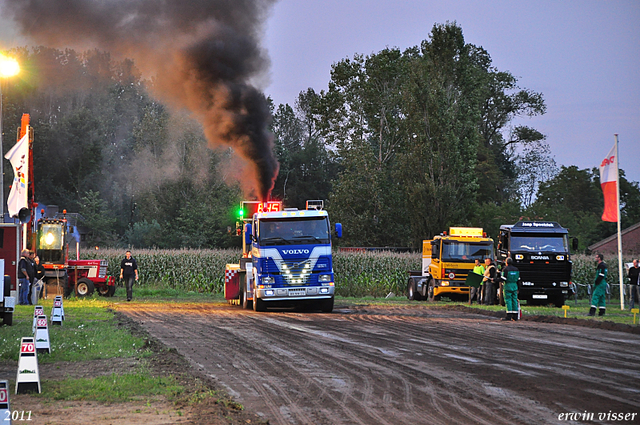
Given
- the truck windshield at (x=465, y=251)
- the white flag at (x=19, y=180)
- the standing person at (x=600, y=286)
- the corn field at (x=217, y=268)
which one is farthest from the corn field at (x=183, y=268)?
the standing person at (x=600, y=286)

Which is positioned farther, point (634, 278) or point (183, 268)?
point (183, 268)

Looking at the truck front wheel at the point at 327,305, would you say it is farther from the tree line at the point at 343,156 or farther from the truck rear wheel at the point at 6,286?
the tree line at the point at 343,156

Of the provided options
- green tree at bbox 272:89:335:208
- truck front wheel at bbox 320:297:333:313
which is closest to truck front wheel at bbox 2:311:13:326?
truck front wheel at bbox 320:297:333:313

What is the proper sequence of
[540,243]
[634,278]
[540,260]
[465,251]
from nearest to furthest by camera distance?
1. [634,278]
2. [540,260]
3. [540,243]
4. [465,251]

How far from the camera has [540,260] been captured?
33.2 metres

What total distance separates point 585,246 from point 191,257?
41.1 meters

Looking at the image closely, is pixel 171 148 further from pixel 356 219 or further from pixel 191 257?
pixel 191 257

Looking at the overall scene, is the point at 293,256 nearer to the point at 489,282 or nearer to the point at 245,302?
the point at 245,302

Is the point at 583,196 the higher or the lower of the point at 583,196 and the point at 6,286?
the higher

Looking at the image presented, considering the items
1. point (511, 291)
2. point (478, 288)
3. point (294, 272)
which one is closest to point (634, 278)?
point (478, 288)

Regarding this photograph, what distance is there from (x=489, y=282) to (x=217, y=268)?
19.8 metres

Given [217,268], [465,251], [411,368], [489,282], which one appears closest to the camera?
[411,368]

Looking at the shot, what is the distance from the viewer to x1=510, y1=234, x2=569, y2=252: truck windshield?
33.3 metres

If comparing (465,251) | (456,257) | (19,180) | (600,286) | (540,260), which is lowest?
(600,286)
